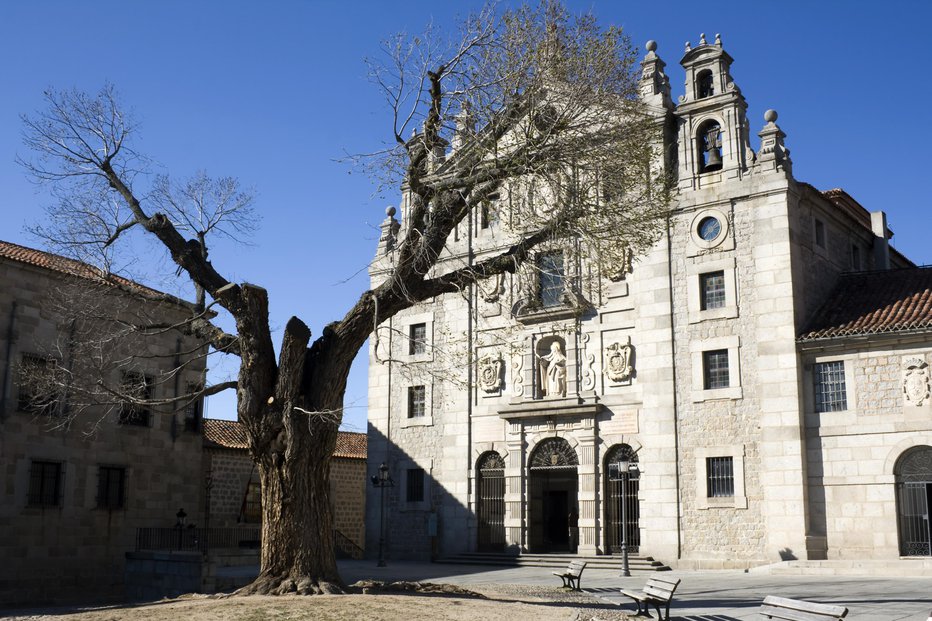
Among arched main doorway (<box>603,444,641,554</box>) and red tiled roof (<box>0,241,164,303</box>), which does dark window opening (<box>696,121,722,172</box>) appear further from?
red tiled roof (<box>0,241,164,303</box>)

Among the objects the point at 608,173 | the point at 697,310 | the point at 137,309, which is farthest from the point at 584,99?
the point at 137,309

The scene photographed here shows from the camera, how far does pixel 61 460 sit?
2720cm

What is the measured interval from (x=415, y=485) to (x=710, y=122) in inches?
615

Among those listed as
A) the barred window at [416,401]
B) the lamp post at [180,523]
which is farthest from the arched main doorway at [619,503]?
the lamp post at [180,523]

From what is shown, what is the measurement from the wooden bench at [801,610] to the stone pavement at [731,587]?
3465 millimetres

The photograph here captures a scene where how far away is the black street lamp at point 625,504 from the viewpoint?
23688 millimetres

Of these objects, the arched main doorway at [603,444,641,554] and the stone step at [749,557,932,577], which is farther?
the arched main doorway at [603,444,641,554]

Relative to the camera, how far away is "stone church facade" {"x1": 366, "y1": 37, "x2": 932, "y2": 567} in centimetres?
2447

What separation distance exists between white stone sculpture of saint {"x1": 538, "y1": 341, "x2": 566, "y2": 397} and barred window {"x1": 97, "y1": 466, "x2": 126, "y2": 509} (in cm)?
1352

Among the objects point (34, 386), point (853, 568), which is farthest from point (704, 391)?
point (34, 386)

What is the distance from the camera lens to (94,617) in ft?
45.9

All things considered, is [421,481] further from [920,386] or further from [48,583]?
[920,386]

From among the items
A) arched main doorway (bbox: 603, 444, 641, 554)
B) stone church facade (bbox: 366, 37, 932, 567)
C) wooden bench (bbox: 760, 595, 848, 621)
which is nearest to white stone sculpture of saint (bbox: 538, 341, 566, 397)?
stone church facade (bbox: 366, 37, 932, 567)

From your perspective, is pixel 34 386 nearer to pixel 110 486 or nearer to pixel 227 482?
pixel 110 486
